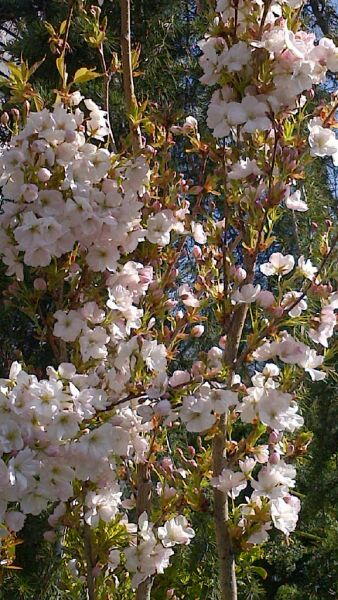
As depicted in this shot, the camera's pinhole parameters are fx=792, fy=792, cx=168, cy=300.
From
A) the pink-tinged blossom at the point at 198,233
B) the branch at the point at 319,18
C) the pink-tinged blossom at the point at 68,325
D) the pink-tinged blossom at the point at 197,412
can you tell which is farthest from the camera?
the branch at the point at 319,18

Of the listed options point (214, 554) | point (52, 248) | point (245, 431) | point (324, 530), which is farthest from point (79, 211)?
point (324, 530)

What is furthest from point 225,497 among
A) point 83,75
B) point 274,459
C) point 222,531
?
point 83,75

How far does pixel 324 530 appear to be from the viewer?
251 centimetres

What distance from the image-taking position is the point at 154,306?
1.14 meters

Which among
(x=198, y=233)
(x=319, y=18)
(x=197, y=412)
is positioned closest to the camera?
(x=197, y=412)

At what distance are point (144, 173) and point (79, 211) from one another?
11 centimetres

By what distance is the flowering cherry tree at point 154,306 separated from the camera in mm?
944

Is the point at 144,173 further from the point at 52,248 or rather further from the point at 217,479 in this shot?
the point at 217,479

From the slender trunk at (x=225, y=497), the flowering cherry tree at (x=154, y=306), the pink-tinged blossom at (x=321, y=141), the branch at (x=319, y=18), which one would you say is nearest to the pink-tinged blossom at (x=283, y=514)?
the flowering cherry tree at (x=154, y=306)

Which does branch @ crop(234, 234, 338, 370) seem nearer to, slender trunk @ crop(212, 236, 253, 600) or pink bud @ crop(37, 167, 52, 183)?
slender trunk @ crop(212, 236, 253, 600)

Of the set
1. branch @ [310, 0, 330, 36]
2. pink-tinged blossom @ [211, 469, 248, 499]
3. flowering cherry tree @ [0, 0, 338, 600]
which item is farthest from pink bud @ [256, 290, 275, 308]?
branch @ [310, 0, 330, 36]

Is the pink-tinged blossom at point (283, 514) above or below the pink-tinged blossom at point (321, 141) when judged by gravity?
below

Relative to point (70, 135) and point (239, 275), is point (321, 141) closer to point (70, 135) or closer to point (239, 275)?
point (239, 275)

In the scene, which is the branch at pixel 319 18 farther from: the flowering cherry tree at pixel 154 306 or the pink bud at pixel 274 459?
the pink bud at pixel 274 459
